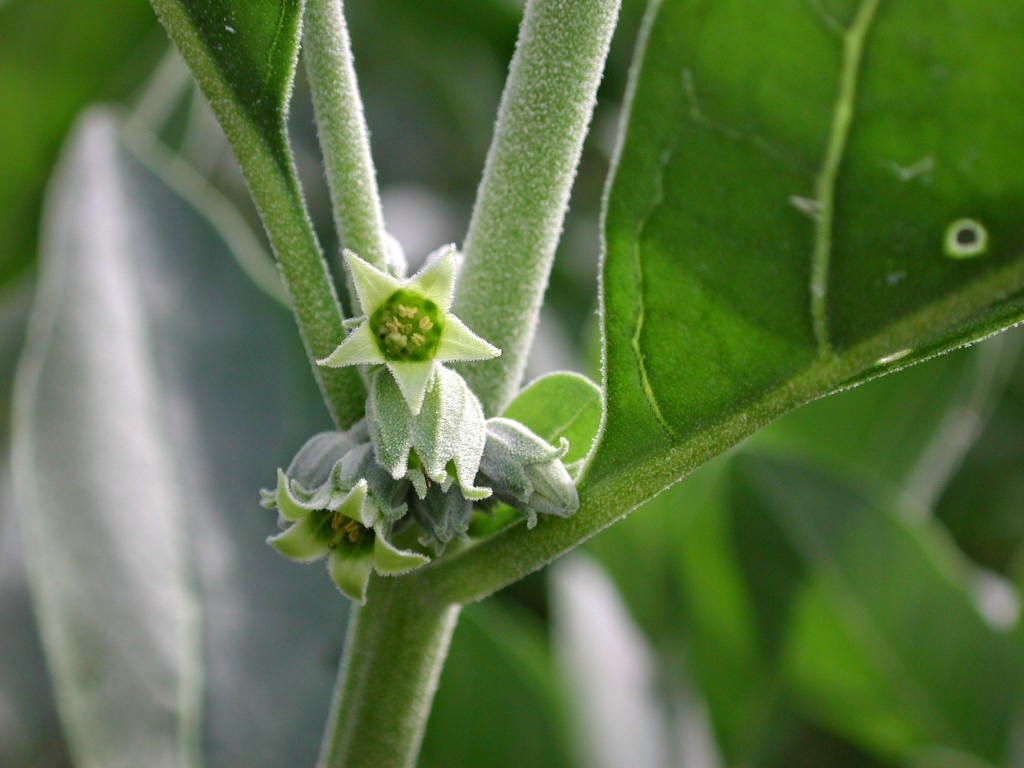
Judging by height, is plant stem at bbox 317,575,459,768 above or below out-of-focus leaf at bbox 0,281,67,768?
above

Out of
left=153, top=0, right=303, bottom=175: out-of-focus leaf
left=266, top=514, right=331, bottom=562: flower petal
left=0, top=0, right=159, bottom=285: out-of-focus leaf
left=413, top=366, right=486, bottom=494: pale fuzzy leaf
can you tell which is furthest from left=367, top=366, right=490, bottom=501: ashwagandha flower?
left=0, top=0, right=159, bottom=285: out-of-focus leaf

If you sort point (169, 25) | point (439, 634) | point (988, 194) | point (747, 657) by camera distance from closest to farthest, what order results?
point (988, 194) < point (169, 25) < point (439, 634) < point (747, 657)

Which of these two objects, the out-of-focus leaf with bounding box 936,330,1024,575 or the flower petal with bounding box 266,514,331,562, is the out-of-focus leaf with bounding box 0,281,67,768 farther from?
the out-of-focus leaf with bounding box 936,330,1024,575

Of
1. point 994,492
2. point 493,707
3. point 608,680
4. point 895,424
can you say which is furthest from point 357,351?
point 994,492

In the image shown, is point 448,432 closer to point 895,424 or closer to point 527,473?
point 527,473

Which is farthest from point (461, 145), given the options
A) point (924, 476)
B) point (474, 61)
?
point (924, 476)

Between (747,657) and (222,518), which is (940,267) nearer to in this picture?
(222,518)

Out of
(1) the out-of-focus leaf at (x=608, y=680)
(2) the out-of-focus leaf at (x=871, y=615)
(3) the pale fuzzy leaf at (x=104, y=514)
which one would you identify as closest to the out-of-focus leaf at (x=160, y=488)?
(3) the pale fuzzy leaf at (x=104, y=514)
